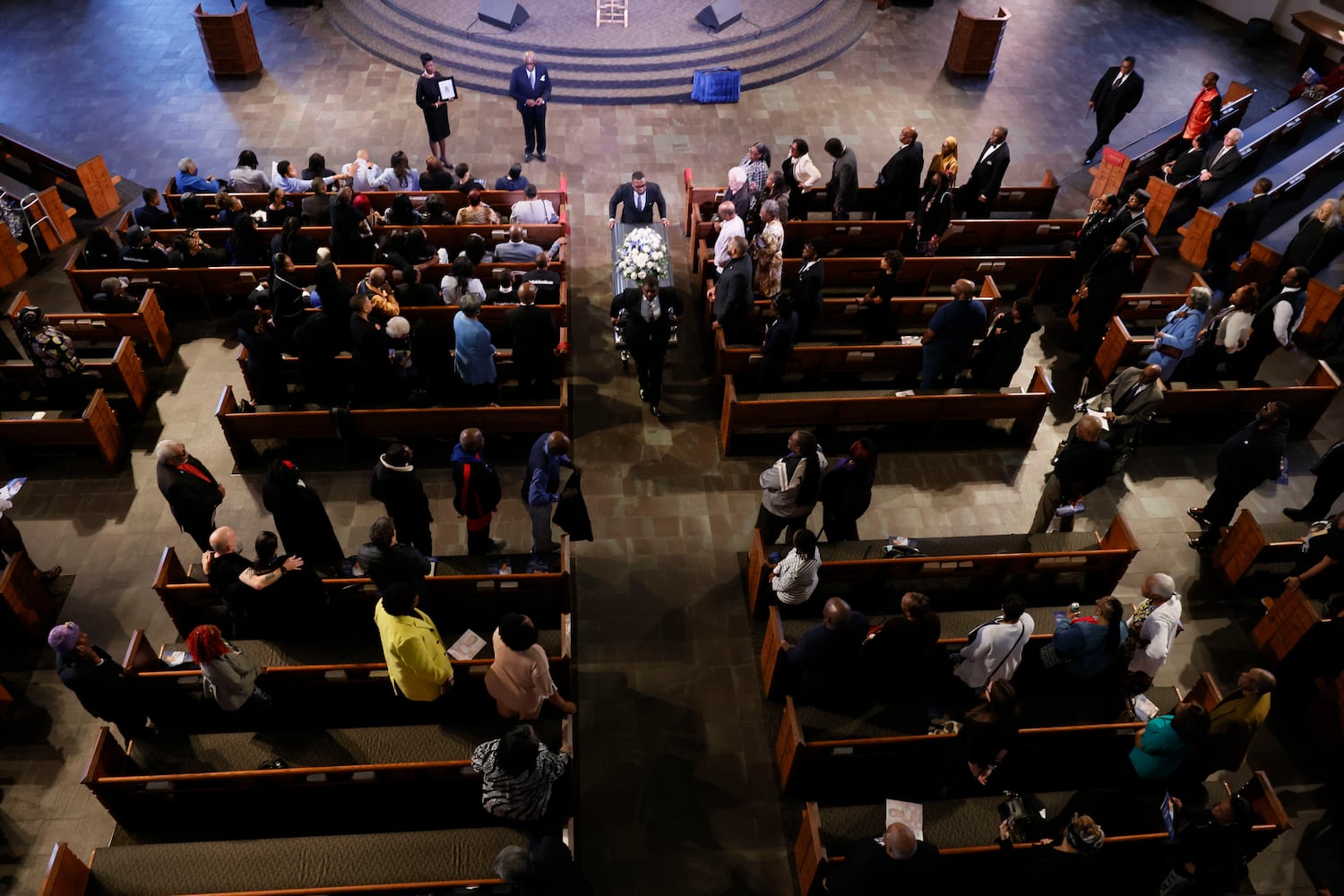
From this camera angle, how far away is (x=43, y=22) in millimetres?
15883

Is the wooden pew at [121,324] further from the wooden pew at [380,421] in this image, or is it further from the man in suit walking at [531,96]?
the man in suit walking at [531,96]

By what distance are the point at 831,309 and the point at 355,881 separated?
692cm

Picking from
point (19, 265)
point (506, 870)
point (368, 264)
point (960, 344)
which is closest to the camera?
point (506, 870)

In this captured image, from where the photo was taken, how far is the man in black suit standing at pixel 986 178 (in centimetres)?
1095

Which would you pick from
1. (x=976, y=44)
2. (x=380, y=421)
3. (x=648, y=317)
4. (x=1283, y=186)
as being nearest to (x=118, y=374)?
(x=380, y=421)

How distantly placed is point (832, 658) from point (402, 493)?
3.30 meters

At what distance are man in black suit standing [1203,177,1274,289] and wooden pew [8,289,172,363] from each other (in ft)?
38.4

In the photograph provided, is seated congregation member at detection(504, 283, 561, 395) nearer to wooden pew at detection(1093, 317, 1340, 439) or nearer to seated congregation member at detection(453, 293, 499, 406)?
seated congregation member at detection(453, 293, 499, 406)

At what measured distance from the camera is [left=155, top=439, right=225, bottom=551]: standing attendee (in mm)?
6941

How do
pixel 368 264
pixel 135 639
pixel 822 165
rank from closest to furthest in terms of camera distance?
1. pixel 135 639
2. pixel 368 264
3. pixel 822 165

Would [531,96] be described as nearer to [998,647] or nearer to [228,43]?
[228,43]

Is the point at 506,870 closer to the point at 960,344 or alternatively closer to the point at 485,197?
the point at 960,344

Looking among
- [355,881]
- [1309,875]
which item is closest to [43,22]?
[355,881]

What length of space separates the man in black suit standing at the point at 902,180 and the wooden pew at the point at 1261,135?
3151mm
